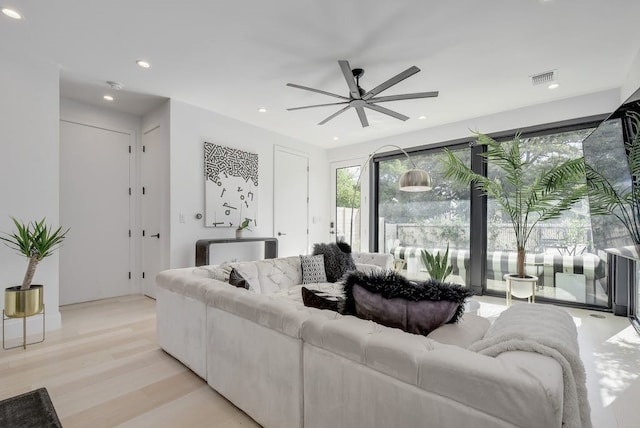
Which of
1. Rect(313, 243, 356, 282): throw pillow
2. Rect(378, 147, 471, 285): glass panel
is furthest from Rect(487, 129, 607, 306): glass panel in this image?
Rect(313, 243, 356, 282): throw pillow

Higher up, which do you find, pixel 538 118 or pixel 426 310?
pixel 538 118

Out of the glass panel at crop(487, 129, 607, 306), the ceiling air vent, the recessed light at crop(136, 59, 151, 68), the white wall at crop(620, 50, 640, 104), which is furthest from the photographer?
the glass panel at crop(487, 129, 607, 306)

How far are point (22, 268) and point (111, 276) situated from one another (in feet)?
4.54

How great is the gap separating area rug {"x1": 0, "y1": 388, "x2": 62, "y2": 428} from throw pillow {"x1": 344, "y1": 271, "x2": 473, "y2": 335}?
1400mm

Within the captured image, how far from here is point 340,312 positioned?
1.48 m

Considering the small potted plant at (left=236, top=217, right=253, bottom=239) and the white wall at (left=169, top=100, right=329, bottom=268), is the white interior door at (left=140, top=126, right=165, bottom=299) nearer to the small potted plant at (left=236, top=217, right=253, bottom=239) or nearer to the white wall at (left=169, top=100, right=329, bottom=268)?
the white wall at (left=169, top=100, right=329, bottom=268)

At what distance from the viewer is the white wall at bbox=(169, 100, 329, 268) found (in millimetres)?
3941

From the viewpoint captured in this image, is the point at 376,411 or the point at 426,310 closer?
the point at 376,411

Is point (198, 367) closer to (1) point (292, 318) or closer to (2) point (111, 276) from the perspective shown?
(1) point (292, 318)

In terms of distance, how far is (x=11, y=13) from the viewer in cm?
226

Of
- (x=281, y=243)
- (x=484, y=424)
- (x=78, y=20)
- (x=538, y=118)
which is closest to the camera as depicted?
(x=484, y=424)

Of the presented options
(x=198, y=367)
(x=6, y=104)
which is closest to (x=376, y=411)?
(x=198, y=367)

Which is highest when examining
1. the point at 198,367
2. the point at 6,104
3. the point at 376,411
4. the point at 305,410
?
the point at 6,104

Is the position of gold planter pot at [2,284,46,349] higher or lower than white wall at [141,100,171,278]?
lower
